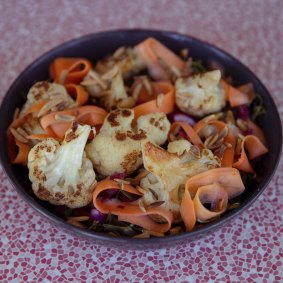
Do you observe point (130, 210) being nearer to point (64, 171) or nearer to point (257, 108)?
point (64, 171)

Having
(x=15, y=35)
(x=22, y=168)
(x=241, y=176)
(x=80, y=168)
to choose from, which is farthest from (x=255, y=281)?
(x=15, y=35)

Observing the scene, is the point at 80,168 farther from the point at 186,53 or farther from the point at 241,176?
the point at 186,53

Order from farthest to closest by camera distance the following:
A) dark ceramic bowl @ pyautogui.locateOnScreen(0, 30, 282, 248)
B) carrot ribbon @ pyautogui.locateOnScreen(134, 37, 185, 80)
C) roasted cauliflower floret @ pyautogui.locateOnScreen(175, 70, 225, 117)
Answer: carrot ribbon @ pyautogui.locateOnScreen(134, 37, 185, 80)
roasted cauliflower floret @ pyautogui.locateOnScreen(175, 70, 225, 117)
dark ceramic bowl @ pyautogui.locateOnScreen(0, 30, 282, 248)

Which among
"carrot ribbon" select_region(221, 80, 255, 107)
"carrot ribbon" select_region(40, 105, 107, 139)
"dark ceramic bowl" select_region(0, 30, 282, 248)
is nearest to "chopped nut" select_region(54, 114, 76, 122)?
Result: "carrot ribbon" select_region(40, 105, 107, 139)

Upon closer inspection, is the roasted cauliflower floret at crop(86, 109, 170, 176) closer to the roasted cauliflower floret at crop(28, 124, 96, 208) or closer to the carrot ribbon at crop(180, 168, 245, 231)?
the roasted cauliflower floret at crop(28, 124, 96, 208)

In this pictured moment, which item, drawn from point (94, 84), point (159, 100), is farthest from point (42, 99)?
point (159, 100)

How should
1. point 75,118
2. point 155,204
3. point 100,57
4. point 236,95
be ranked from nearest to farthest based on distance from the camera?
point 155,204, point 75,118, point 236,95, point 100,57
